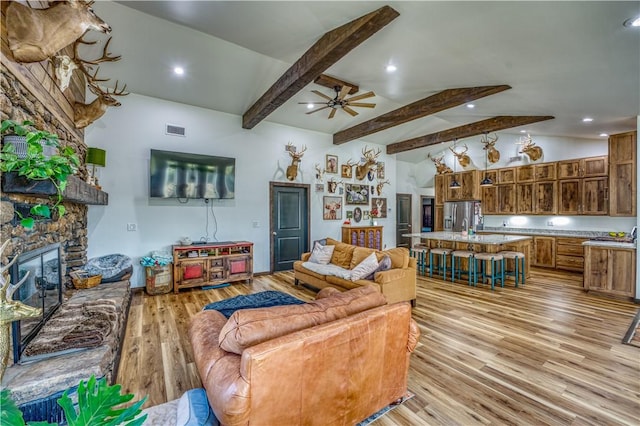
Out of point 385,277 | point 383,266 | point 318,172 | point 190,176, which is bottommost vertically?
point 385,277

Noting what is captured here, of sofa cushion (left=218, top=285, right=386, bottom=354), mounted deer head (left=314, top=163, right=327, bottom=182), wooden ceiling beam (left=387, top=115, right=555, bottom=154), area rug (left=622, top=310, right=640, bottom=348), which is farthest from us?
mounted deer head (left=314, top=163, right=327, bottom=182)

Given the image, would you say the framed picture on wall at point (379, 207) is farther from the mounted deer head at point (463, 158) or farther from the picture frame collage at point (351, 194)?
the mounted deer head at point (463, 158)

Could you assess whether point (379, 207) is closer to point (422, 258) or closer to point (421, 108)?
point (422, 258)

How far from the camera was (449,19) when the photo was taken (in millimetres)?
2533

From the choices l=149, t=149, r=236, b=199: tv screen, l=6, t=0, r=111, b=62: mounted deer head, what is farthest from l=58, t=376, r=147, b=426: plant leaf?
l=149, t=149, r=236, b=199: tv screen

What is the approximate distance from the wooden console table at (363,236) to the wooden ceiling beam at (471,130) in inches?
96.1

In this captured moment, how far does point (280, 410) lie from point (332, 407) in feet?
1.20

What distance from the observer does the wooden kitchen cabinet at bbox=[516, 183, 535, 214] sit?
7.21 meters

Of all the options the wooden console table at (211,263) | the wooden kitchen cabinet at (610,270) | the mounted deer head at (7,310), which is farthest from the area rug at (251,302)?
the wooden kitchen cabinet at (610,270)

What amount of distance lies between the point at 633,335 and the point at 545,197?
4592 millimetres

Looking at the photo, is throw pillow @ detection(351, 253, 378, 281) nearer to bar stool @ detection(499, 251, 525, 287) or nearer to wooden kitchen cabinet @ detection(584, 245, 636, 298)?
bar stool @ detection(499, 251, 525, 287)

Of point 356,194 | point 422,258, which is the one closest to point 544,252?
point 422,258

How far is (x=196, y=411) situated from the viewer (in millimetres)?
1579

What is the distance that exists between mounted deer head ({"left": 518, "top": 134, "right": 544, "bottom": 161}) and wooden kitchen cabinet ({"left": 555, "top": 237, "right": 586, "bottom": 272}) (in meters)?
2.02
